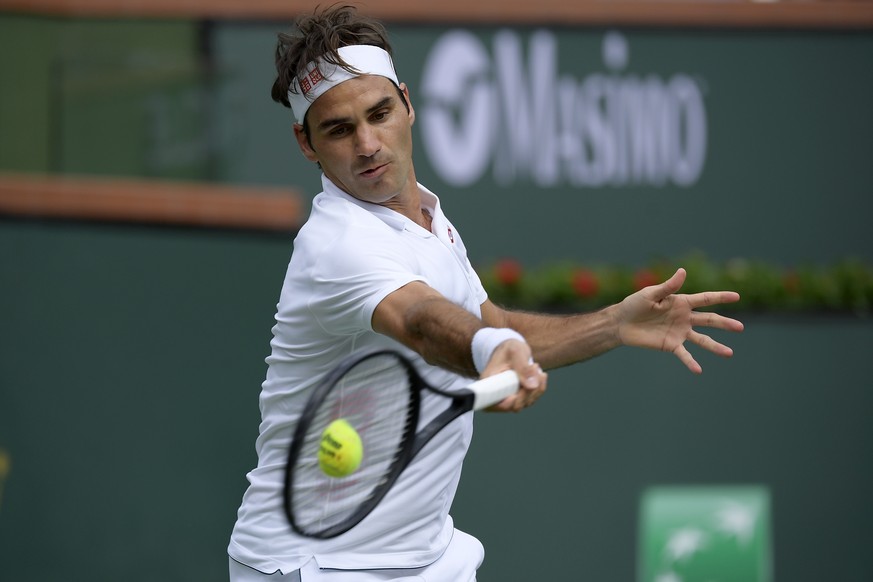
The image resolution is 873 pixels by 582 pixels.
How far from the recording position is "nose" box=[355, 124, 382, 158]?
298cm

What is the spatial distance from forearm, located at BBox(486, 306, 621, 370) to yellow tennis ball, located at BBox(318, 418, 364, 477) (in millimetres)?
940

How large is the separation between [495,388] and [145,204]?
3252 millimetres

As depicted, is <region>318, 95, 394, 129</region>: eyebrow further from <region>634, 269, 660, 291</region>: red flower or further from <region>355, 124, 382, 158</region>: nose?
<region>634, 269, 660, 291</region>: red flower

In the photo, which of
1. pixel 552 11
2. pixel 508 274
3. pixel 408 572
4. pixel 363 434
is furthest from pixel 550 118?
pixel 363 434

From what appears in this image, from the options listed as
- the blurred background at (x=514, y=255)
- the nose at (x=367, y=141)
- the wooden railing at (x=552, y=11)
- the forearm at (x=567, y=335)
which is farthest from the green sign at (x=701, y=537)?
the nose at (x=367, y=141)

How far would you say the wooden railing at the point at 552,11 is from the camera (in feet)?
21.0

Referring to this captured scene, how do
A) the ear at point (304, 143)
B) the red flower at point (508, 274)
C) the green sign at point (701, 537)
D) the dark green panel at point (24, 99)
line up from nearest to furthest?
the ear at point (304, 143) < the dark green panel at point (24, 99) < the green sign at point (701, 537) < the red flower at point (508, 274)

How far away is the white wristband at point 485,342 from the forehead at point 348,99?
0.78 metres

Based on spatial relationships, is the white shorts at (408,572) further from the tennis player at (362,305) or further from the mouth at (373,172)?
the mouth at (373,172)

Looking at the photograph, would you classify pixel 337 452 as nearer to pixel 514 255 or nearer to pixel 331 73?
pixel 331 73

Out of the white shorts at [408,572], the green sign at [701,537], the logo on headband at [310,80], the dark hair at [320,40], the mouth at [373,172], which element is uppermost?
the dark hair at [320,40]

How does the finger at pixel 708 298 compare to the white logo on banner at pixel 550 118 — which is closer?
the finger at pixel 708 298

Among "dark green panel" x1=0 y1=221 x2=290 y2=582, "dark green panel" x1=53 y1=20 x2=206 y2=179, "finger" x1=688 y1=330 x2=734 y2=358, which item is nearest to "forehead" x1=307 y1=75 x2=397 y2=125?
"finger" x1=688 y1=330 x2=734 y2=358

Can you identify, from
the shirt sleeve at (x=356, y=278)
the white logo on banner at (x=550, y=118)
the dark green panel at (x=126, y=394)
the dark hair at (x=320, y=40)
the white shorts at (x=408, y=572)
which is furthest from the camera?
the white logo on banner at (x=550, y=118)
